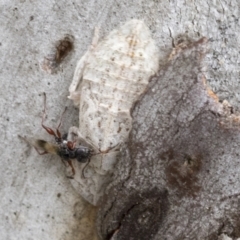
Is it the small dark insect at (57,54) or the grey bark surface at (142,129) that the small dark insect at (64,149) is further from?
the small dark insect at (57,54)

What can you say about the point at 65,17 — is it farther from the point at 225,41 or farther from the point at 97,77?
the point at 225,41

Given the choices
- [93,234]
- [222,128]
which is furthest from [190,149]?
[93,234]

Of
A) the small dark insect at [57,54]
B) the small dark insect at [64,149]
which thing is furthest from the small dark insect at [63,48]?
the small dark insect at [64,149]

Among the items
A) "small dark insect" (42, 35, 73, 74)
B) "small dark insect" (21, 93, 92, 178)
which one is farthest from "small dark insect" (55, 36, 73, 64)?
"small dark insect" (21, 93, 92, 178)

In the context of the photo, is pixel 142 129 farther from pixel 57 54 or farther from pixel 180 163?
pixel 57 54

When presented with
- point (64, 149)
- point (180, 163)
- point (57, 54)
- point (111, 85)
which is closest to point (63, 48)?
point (57, 54)
